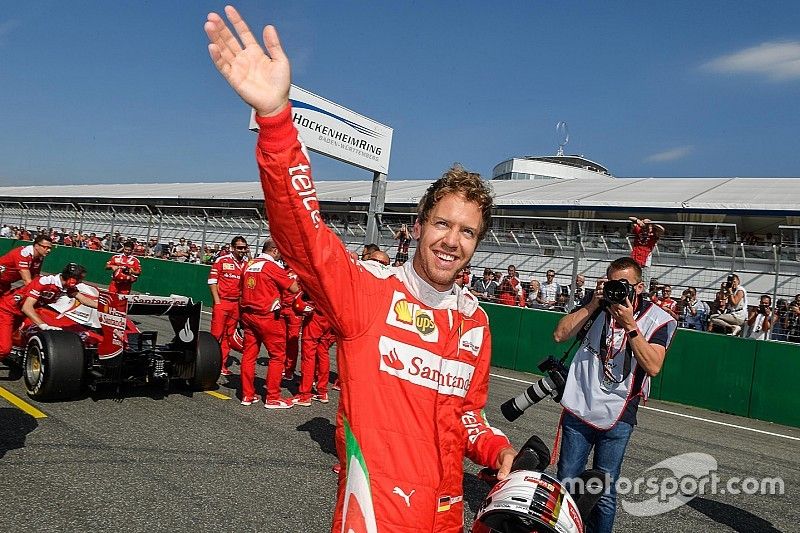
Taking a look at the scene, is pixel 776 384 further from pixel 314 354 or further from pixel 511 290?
pixel 314 354

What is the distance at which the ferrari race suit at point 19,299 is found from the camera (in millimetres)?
7172

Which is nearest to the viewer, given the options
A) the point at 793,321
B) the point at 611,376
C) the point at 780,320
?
the point at 611,376

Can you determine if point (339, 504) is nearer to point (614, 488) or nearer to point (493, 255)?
point (614, 488)

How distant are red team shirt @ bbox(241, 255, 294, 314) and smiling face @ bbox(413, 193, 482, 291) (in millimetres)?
5462

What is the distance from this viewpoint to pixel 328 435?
244 inches

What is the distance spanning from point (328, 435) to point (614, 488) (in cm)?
330

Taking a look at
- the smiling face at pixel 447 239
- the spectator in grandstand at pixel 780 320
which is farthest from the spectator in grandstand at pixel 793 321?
the smiling face at pixel 447 239

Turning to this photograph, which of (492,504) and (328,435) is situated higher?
(492,504)

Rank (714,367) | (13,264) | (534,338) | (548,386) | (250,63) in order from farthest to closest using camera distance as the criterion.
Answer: (534,338) < (714,367) < (13,264) < (548,386) < (250,63)

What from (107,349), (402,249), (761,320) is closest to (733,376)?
(761,320)

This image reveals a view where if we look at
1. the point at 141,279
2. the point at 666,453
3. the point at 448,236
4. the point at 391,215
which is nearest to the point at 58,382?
the point at 448,236

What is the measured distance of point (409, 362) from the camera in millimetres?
1843

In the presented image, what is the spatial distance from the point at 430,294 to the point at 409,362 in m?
0.22

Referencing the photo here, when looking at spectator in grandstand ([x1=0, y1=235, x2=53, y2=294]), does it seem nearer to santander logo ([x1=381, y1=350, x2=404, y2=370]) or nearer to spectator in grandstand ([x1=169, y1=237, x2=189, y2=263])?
santander logo ([x1=381, y1=350, x2=404, y2=370])
